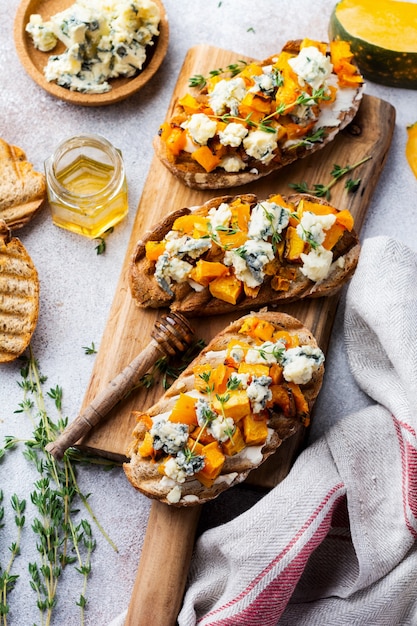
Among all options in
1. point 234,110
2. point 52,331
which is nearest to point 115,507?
point 52,331

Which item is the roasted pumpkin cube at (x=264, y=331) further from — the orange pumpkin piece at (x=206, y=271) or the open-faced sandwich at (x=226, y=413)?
the orange pumpkin piece at (x=206, y=271)

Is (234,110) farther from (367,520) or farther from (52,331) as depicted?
(367,520)

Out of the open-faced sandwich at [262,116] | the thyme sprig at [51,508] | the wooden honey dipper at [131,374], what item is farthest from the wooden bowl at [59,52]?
the thyme sprig at [51,508]

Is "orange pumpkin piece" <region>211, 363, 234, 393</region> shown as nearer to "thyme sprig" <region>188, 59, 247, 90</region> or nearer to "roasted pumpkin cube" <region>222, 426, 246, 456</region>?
"roasted pumpkin cube" <region>222, 426, 246, 456</region>

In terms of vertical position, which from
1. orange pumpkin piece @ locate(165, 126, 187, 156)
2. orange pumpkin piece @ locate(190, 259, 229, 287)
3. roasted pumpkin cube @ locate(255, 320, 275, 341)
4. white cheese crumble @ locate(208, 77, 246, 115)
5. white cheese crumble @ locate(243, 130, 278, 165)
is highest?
white cheese crumble @ locate(208, 77, 246, 115)

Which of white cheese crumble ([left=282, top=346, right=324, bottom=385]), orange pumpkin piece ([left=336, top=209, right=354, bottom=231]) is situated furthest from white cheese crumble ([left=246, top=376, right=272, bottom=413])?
orange pumpkin piece ([left=336, top=209, right=354, bottom=231])

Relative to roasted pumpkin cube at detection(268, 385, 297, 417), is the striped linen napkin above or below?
below
